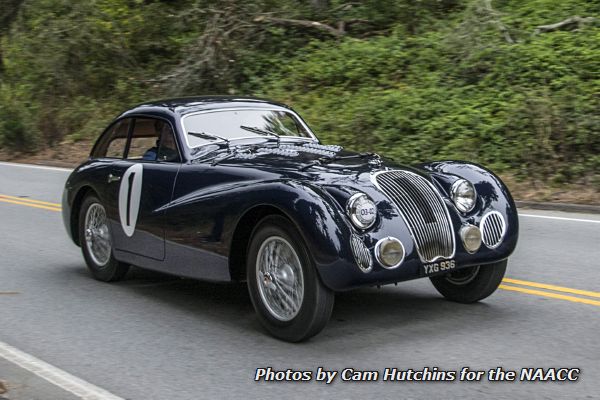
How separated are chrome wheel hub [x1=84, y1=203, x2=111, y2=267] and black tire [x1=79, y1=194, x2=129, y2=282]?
0.01 metres

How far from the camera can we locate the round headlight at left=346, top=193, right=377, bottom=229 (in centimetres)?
557

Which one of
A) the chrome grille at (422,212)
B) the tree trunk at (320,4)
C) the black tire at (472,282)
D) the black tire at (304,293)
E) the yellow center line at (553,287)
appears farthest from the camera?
the tree trunk at (320,4)

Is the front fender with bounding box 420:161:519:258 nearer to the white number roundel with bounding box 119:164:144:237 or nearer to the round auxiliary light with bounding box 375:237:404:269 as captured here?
the round auxiliary light with bounding box 375:237:404:269

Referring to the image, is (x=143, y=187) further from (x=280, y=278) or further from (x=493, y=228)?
(x=493, y=228)

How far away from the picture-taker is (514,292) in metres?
7.04

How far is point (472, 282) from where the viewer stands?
6.61 m

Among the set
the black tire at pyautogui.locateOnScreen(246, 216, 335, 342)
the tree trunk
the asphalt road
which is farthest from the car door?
the tree trunk

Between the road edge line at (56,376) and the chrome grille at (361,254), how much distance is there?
168 cm

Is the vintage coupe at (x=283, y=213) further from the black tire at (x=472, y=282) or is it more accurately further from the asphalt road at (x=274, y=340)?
the asphalt road at (x=274, y=340)

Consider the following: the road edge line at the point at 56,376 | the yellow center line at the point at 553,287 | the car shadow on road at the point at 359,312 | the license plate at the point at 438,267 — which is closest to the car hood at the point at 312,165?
the license plate at the point at 438,267

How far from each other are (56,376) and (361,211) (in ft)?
6.99

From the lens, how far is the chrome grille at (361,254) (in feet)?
17.9

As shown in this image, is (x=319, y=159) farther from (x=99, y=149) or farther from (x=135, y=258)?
(x=99, y=149)

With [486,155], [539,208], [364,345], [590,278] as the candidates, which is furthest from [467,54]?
[364,345]
